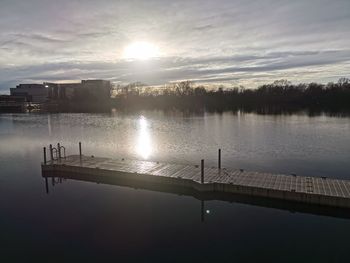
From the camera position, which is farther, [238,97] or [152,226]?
[238,97]

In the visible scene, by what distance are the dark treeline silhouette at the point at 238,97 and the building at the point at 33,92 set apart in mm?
41635

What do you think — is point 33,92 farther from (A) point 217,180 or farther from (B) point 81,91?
(A) point 217,180

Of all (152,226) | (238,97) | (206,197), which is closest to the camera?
(152,226)

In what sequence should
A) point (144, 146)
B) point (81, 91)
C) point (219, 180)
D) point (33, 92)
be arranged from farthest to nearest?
point (33, 92)
point (81, 91)
point (144, 146)
point (219, 180)

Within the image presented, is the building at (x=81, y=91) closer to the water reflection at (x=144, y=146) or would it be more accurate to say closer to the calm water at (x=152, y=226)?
the water reflection at (x=144, y=146)

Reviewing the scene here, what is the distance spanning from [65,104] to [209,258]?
414ft

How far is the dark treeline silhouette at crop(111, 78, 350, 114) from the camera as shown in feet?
281

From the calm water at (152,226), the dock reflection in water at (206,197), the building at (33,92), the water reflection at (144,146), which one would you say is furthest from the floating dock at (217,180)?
the building at (33,92)

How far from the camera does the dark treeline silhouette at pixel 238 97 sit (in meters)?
85.7

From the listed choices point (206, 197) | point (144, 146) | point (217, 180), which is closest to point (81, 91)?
point (144, 146)

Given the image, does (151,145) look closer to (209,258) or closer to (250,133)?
(250,133)

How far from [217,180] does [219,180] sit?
0.29ft

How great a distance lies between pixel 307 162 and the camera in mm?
18594

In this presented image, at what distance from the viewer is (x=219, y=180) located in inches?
531
